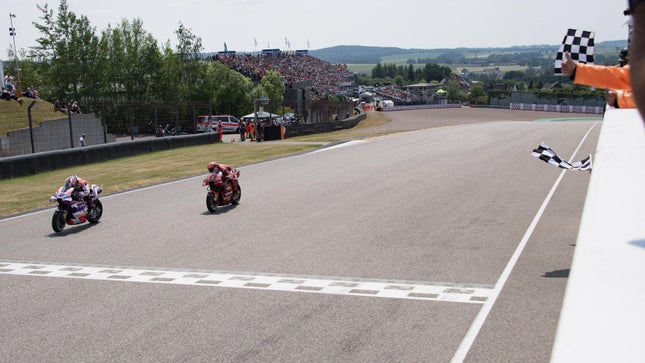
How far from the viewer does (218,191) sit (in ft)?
43.4

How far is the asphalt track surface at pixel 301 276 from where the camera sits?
575 cm

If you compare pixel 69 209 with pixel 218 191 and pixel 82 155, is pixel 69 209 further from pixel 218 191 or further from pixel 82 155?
pixel 82 155

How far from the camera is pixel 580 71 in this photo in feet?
18.3

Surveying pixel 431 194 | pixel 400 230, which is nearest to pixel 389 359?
pixel 400 230

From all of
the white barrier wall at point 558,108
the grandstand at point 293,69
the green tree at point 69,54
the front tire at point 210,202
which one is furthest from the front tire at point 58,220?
the grandstand at point 293,69

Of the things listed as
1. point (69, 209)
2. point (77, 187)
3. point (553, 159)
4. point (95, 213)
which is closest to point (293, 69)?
point (95, 213)

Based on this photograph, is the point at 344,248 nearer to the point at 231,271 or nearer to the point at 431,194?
the point at 231,271

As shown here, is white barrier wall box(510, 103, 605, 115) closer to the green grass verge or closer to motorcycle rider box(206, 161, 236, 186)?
the green grass verge

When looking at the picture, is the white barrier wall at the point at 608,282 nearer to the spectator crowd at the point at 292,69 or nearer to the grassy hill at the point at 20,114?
the grassy hill at the point at 20,114

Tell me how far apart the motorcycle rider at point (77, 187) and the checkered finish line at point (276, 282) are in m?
2.86

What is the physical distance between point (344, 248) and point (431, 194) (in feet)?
18.3

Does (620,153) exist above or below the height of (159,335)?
above

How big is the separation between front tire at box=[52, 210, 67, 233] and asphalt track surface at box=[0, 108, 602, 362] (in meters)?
0.19

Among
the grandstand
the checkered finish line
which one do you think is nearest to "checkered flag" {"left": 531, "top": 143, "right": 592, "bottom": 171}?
the checkered finish line
